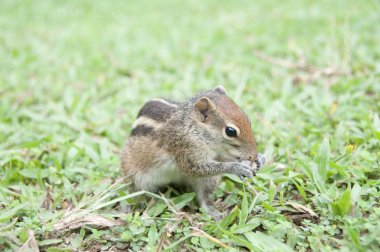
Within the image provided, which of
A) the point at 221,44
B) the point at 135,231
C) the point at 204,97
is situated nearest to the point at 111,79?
the point at 221,44

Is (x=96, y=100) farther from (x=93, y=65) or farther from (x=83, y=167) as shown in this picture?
(x=83, y=167)

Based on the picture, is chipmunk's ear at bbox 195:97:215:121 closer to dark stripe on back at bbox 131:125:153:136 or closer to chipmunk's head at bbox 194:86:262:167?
chipmunk's head at bbox 194:86:262:167

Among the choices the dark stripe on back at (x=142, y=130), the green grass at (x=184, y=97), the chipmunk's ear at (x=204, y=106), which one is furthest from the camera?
the dark stripe on back at (x=142, y=130)

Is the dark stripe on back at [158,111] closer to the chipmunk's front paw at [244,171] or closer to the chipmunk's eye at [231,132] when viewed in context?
the chipmunk's eye at [231,132]

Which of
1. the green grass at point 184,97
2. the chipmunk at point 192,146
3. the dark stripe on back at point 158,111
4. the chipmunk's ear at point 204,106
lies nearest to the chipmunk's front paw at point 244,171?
the chipmunk at point 192,146

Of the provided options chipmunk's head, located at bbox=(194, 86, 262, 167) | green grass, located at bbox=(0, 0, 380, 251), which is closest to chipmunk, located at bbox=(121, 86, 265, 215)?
chipmunk's head, located at bbox=(194, 86, 262, 167)
